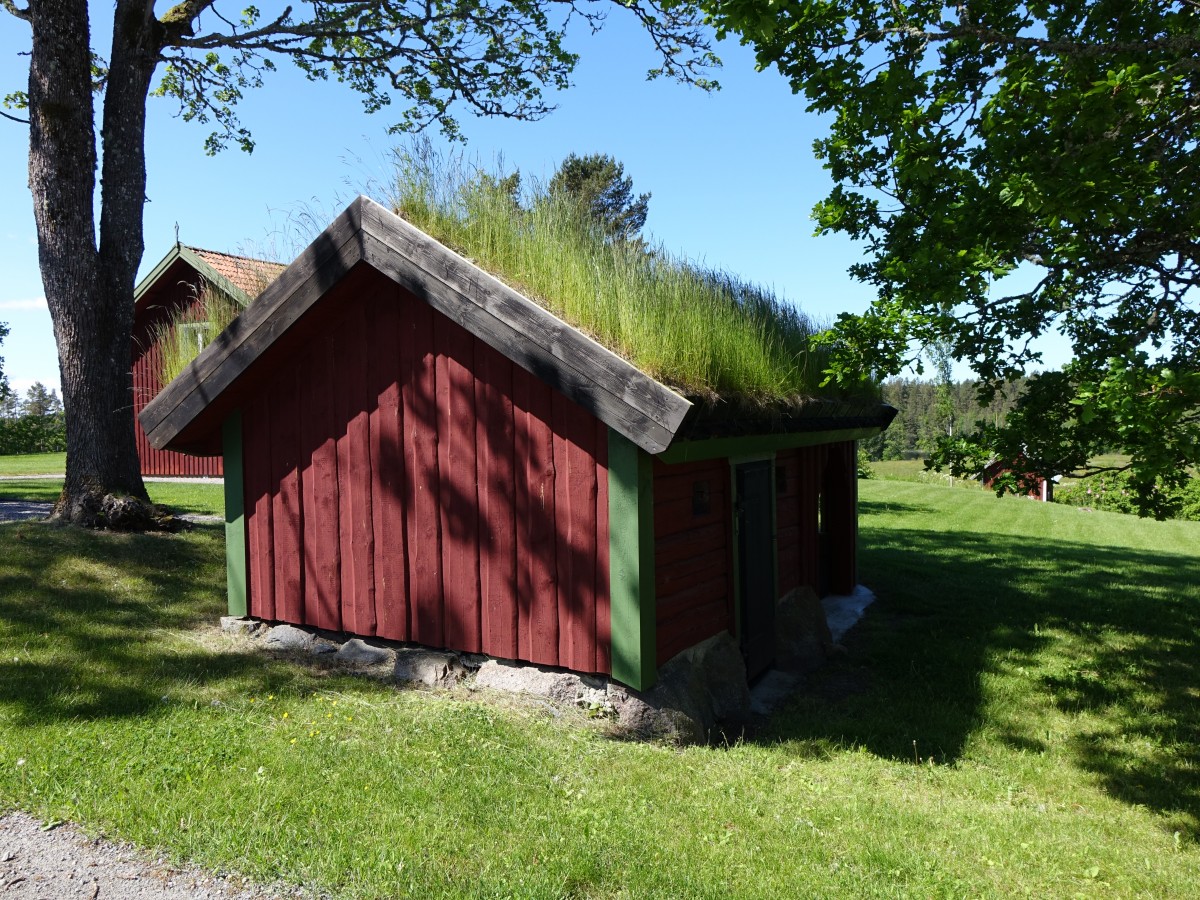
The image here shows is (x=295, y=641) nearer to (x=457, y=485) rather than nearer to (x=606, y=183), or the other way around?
(x=457, y=485)

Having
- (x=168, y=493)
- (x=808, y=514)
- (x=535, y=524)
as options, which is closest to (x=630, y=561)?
(x=535, y=524)

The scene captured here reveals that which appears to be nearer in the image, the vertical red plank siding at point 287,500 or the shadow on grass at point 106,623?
the shadow on grass at point 106,623

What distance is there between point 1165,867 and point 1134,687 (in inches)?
143

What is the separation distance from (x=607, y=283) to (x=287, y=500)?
328 cm

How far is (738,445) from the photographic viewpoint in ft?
20.3

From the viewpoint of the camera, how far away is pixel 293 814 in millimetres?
3961

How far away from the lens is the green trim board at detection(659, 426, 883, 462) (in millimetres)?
5344

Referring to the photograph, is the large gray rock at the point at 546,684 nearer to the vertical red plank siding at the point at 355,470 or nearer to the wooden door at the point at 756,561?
the vertical red plank siding at the point at 355,470

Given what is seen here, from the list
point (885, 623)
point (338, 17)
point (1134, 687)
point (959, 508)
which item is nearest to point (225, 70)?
point (338, 17)

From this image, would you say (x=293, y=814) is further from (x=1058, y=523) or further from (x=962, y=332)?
(x=1058, y=523)

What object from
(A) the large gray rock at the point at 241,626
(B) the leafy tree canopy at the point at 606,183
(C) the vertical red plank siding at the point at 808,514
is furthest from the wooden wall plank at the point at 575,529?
(B) the leafy tree canopy at the point at 606,183

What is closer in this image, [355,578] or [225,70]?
[355,578]

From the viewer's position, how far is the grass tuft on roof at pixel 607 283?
5.48 metres

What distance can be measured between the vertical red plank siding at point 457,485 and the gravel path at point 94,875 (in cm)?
267
